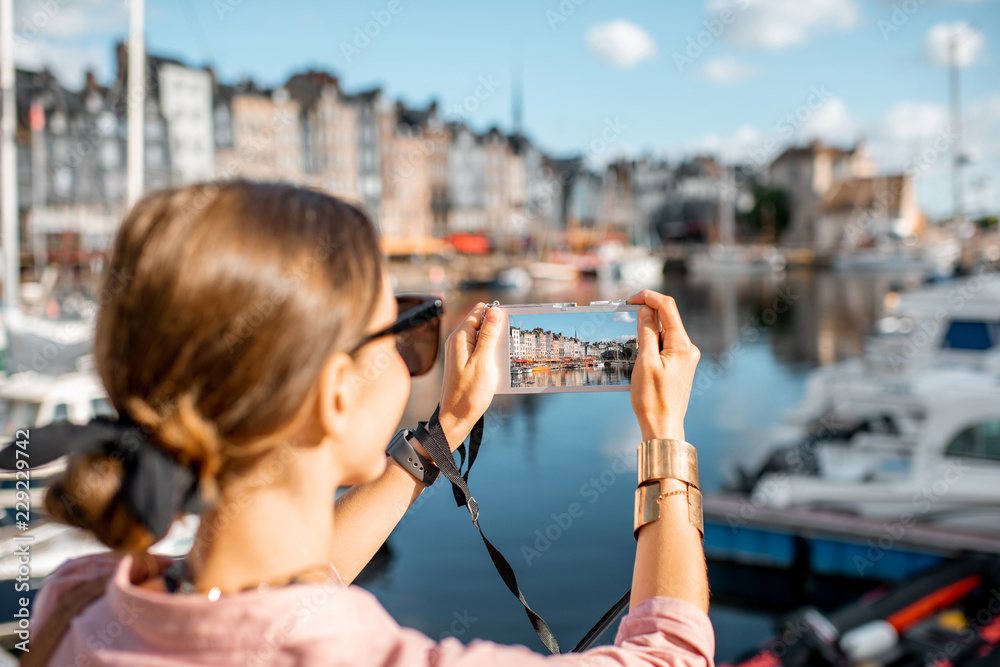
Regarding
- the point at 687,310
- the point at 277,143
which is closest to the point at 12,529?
the point at 687,310

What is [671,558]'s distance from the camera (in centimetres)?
Answer: 118

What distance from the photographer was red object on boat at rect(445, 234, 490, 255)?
251 feet

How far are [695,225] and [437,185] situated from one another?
43189mm

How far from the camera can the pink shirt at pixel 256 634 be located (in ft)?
2.95

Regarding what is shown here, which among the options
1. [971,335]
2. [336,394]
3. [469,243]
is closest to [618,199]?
[469,243]

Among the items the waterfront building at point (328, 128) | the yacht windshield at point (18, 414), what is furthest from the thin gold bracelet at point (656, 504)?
the waterfront building at point (328, 128)

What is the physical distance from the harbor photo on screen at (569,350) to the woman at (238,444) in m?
0.49

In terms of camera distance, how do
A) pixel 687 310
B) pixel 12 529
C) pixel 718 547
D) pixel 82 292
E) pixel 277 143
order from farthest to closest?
1. pixel 277 143
2. pixel 687 310
3. pixel 82 292
4. pixel 718 547
5. pixel 12 529

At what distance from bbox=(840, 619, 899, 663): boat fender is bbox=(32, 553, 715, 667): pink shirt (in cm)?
738

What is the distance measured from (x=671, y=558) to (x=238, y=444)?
0.67 meters

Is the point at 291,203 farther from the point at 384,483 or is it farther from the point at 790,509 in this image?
the point at 790,509

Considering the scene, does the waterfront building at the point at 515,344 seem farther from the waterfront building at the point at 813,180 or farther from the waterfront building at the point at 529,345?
the waterfront building at the point at 813,180

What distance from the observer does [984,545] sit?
8.88m

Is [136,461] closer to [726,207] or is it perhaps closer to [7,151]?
[7,151]
